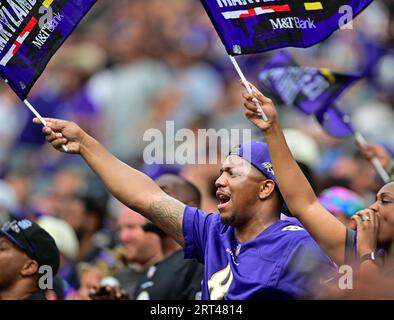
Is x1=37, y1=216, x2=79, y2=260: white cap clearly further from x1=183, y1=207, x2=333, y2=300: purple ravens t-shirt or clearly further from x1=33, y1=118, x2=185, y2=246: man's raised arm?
x1=183, y1=207, x2=333, y2=300: purple ravens t-shirt

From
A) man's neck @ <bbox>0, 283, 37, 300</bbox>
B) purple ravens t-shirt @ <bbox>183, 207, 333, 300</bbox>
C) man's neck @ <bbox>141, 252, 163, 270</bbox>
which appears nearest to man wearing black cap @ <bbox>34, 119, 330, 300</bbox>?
purple ravens t-shirt @ <bbox>183, 207, 333, 300</bbox>

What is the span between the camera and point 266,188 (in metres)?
6.73

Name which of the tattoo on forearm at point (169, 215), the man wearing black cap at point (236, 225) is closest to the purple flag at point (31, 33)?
the man wearing black cap at point (236, 225)

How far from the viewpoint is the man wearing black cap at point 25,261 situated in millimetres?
7633

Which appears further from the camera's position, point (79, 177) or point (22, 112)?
point (22, 112)

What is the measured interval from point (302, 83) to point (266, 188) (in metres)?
2.21

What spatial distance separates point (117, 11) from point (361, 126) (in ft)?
18.4

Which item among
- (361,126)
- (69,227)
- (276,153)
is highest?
(276,153)

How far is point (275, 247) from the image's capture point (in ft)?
20.9

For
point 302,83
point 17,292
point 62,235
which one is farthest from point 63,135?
point 62,235

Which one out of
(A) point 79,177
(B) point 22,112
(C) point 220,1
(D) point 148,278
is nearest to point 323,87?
(D) point 148,278

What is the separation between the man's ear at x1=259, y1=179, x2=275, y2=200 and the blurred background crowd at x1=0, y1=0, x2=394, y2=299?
118 inches

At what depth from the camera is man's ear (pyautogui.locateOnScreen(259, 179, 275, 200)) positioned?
6719 millimetres

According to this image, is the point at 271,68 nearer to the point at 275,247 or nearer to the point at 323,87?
the point at 323,87
